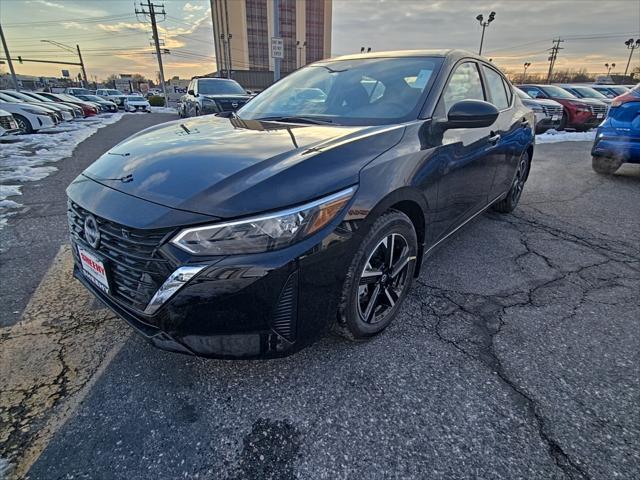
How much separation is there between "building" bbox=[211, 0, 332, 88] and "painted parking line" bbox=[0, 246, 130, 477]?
7025 centimetres

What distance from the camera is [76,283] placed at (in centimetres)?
273

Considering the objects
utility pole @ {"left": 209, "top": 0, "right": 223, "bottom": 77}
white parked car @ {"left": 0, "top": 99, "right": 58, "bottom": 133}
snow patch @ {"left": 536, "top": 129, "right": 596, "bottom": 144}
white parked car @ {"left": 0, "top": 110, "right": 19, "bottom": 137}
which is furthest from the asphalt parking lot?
utility pole @ {"left": 209, "top": 0, "right": 223, "bottom": 77}

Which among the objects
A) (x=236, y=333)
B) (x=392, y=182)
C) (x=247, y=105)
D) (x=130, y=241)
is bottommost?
(x=236, y=333)

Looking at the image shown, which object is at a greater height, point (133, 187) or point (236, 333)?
point (133, 187)

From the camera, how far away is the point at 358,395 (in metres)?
1.79

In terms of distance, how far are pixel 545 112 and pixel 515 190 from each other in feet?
Result: 27.7

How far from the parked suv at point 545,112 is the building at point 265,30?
204 ft

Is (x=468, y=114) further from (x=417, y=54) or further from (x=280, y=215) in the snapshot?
(x=280, y=215)

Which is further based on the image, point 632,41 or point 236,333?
point 632,41

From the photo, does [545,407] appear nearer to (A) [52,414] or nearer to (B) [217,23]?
(A) [52,414]

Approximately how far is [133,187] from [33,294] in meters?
1.57

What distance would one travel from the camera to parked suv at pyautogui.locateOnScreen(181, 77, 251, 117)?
10266mm

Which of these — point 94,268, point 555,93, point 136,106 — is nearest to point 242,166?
point 94,268

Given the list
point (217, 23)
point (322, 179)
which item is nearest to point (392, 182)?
point (322, 179)
